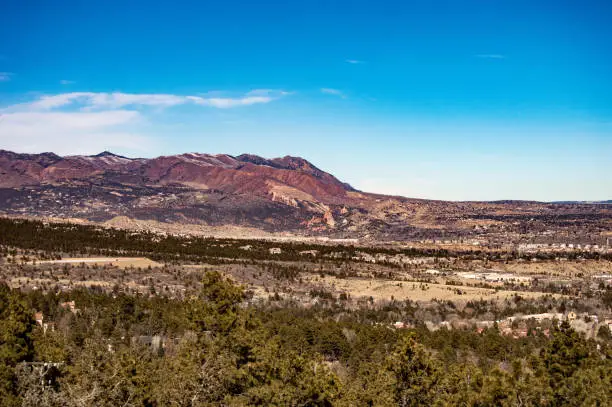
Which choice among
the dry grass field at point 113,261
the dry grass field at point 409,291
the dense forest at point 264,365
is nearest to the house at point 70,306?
the dense forest at point 264,365

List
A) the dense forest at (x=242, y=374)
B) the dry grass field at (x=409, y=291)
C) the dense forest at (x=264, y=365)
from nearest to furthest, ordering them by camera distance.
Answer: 1. the dense forest at (x=242, y=374)
2. the dense forest at (x=264, y=365)
3. the dry grass field at (x=409, y=291)

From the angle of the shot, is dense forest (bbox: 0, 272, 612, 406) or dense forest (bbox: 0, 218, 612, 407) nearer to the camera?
dense forest (bbox: 0, 272, 612, 406)

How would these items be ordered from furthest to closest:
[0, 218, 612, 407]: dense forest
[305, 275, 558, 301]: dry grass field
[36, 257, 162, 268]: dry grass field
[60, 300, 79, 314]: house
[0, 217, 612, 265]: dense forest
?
[0, 217, 612, 265]: dense forest → [36, 257, 162, 268]: dry grass field → [305, 275, 558, 301]: dry grass field → [60, 300, 79, 314]: house → [0, 218, 612, 407]: dense forest

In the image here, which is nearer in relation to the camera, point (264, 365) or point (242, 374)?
point (242, 374)

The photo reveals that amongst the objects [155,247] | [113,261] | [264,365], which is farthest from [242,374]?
[155,247]

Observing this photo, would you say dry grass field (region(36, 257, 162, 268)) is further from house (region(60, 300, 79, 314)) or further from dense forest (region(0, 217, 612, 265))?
house (region(60, 300, 79, 314))

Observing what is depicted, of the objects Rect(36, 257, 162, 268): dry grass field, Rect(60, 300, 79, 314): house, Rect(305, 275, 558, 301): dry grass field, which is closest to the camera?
Rect(60, 300, 79, 314): house

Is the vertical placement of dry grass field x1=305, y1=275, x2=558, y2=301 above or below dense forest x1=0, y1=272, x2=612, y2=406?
below

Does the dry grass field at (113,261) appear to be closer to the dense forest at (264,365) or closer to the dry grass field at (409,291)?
the dry grass field at (409,291)

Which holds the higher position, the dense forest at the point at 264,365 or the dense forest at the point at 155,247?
the dense forest at the point at 264,365

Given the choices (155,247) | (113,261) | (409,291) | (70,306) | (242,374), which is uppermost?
(242,374)

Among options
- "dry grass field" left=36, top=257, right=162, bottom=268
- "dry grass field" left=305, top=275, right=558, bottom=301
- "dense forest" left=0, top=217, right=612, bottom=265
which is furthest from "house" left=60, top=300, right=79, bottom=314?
"dense forest" left=0, top=217, right=612, bottom=265

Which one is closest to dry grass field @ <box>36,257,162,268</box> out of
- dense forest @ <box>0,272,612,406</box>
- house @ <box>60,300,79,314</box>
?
house @ <box>60,300,79,314</box>

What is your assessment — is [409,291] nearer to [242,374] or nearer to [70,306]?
[70,306]
